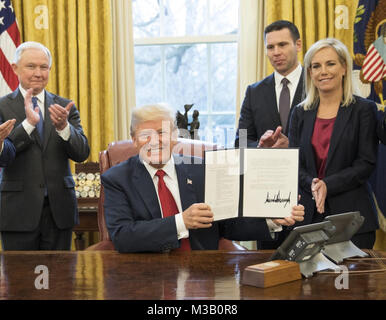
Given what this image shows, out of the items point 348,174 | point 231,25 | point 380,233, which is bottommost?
point 380,233

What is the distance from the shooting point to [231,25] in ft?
17.5

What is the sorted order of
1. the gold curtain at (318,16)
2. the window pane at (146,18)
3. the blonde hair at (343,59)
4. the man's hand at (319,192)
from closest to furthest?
the man's hand at (319,192) → the blonde hair at (343,59) → the gold curtain at (318,16) → the window pane at (146,18)

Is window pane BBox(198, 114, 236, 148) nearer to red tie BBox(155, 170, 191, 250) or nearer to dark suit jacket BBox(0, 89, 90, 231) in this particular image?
dark suit jacket BBox(0, 89, 90, 231)

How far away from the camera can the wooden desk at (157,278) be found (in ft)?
5.53

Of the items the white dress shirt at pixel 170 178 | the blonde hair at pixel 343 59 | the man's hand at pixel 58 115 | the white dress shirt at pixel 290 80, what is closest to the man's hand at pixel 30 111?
the man's hand at pixel 58 115

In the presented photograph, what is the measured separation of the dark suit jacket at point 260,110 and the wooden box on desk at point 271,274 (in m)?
1.54

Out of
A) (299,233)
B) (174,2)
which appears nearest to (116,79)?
(174,2)

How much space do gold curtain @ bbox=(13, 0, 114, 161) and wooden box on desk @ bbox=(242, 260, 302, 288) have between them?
3515 mm

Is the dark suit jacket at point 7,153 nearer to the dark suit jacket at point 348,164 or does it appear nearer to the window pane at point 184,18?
the dark suit jacket at point 348,164

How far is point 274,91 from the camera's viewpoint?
133 inches

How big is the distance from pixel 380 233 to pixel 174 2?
2.98m

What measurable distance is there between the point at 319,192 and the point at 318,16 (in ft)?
8.46

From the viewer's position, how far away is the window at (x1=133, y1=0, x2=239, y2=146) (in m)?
5.35
